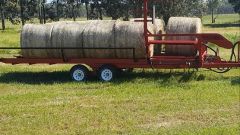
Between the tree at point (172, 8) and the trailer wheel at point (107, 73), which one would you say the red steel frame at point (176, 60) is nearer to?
the trailer wheel at point (107, 73)

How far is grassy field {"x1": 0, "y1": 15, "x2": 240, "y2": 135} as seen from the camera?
31.0ft

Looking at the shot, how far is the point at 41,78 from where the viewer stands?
53.7 feet

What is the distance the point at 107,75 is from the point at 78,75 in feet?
3.29

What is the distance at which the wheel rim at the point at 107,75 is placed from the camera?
50.8ft

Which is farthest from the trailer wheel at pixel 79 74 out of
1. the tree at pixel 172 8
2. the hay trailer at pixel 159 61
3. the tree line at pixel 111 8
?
the tree at pixel 172 8

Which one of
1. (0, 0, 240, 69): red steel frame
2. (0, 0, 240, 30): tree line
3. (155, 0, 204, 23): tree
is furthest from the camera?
(0, 0, 240, 30): tree line

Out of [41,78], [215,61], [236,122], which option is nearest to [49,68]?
[41,78]

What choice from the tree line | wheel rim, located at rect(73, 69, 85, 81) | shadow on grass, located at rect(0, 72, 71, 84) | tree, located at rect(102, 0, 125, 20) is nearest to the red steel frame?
wheel rim, located at rect(73, 69, 85, 81)

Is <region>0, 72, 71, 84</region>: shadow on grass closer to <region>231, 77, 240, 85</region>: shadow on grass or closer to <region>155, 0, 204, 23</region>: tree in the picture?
<region>231, 77, 240, 85</region>: shadow on grass

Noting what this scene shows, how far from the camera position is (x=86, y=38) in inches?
619

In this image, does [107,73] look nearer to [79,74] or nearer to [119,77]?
[119,77]

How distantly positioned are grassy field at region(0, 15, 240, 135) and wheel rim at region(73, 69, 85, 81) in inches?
13.8

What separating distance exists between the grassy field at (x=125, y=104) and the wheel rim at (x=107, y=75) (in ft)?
1.09

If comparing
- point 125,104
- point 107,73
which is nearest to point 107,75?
point 107,73
